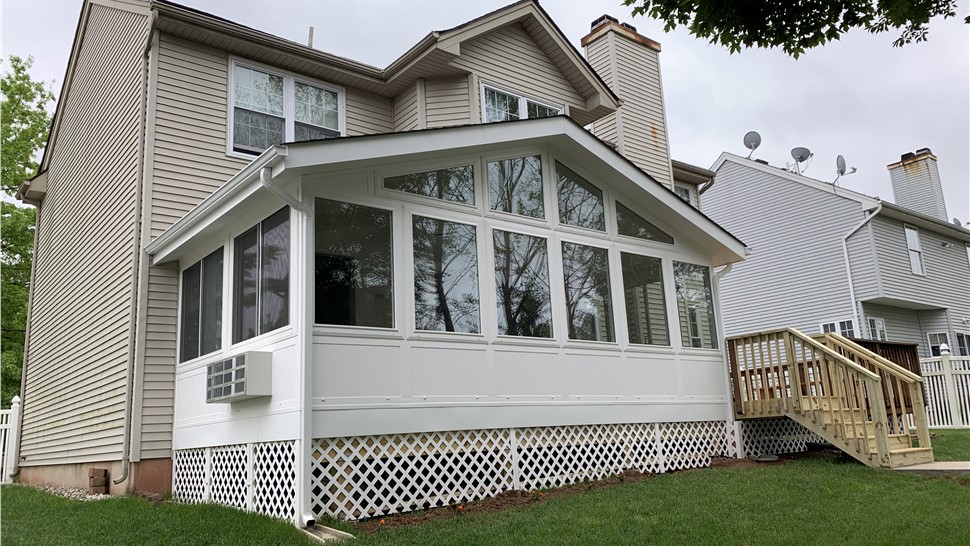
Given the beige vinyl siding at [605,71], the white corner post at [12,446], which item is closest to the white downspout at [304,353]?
the beige vinyl siding at [605,71]

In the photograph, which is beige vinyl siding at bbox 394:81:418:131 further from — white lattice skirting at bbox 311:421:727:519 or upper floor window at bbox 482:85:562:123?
→ white lattice skirting at bbox 311:421:727:519

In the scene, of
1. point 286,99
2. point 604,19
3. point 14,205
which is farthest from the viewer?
point 14,205

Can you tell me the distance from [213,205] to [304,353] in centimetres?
220

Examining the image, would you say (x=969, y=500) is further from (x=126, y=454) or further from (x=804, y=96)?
(x=804, y=96)

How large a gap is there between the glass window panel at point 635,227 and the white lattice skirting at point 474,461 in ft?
8.62

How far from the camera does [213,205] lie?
8031 millimetres

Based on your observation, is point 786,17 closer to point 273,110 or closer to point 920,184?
point 273,110

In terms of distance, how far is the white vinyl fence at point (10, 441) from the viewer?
1459 centimetres

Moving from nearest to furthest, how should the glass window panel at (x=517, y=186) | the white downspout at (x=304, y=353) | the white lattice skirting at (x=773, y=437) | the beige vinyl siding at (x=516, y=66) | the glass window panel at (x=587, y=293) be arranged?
the white downspout at (x=304, y=353) → the glass window panel at (x=517, y=186) → the glass window panel at (x=587, y=293) → the white lattice skirting at (x=773, y=437) → the beige vinyl siding at (x=516, y=66)

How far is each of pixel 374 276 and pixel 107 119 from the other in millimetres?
7431

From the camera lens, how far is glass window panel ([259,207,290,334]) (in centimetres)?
750

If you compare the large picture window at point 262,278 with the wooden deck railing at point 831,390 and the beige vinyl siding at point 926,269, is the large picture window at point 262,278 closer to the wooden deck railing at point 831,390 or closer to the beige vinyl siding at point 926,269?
the wooden deck railing at point 831,390

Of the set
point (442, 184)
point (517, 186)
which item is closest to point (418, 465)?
point (442, 184)

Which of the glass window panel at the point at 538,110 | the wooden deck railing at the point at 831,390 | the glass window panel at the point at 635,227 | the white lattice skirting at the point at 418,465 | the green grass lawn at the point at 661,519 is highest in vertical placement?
the glass window panel at the point at 538,110
